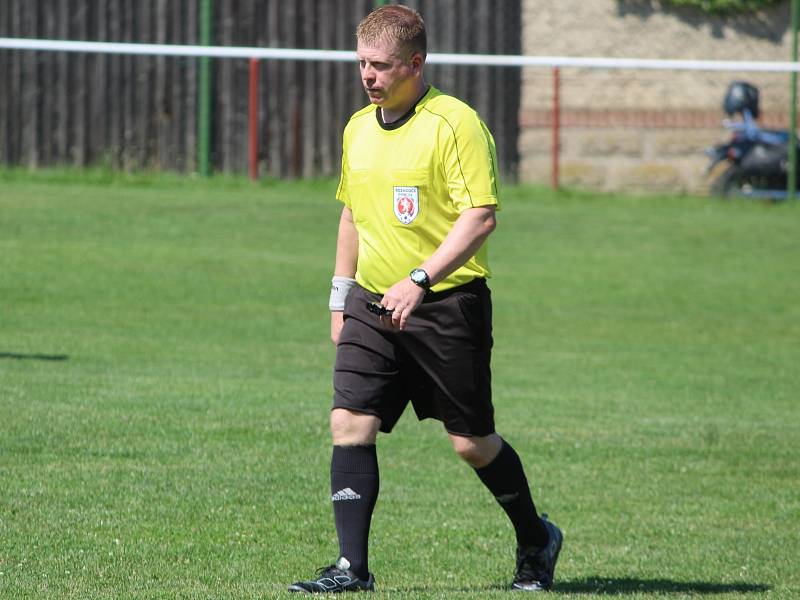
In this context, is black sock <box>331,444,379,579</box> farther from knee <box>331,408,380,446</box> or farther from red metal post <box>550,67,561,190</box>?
red metal post <box>550,67,561,190</box>

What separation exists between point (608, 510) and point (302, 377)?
13.6 ft

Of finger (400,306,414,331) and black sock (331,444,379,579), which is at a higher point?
finger (400,306,414,331)

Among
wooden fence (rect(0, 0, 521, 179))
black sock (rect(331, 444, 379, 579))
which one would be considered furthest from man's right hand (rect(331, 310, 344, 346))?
wooden fence (rect(0, 0, 521, 179))

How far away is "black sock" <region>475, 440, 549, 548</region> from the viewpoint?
5852mm

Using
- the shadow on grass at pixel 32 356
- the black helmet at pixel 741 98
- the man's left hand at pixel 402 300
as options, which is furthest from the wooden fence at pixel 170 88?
the man's left hand at pixel 402 300

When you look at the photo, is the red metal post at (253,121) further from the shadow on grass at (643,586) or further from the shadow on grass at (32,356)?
the shadow on grass at (643,586)

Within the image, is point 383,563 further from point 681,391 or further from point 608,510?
point 681,391

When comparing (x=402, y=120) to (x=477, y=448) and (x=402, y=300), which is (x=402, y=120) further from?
(x=477, y=448)

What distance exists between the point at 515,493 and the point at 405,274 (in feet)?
3.30

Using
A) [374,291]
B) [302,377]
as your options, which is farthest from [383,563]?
[302,377]

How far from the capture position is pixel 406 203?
549 centimetres

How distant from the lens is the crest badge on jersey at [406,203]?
5.46m

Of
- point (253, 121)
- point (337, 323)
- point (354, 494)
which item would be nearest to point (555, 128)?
point (253, 121)

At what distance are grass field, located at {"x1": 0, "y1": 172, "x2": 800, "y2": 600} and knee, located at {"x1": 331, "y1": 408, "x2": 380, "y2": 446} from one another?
580mm
